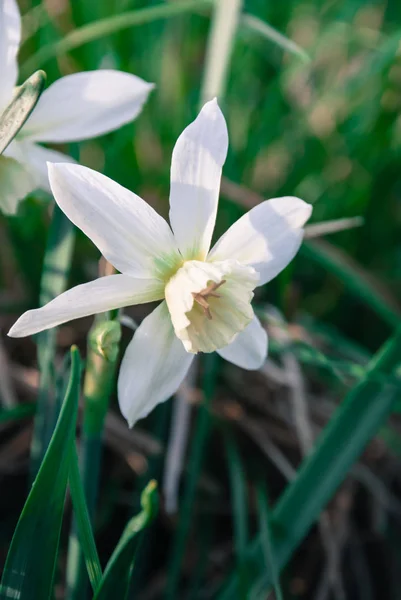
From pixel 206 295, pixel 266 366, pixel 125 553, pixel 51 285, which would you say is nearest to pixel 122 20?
pixel 51 285

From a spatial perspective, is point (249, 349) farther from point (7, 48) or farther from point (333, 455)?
point (7, 48)

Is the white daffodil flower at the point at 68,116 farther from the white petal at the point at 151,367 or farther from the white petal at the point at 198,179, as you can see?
the white petal at the point at 151,367

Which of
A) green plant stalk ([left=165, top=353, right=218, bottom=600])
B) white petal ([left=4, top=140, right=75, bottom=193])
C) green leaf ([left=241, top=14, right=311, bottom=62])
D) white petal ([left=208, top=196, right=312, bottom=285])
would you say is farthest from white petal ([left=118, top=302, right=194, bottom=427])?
green leaf ([left=241, top=14, right=311, bottom=62])

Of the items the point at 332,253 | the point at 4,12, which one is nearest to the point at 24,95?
the point at 4,12

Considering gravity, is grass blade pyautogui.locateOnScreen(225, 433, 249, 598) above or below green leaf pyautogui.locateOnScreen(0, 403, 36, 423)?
below

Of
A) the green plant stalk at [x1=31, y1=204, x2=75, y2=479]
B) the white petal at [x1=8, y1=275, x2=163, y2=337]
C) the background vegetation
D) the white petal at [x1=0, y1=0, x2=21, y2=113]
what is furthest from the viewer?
the background vegetation

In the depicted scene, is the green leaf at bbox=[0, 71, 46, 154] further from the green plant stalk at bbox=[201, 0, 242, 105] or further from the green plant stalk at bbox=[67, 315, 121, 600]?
the green plant stalk at bbox=[201, 0, 242, 105]

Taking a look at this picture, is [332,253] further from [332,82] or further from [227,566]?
[332,82]
